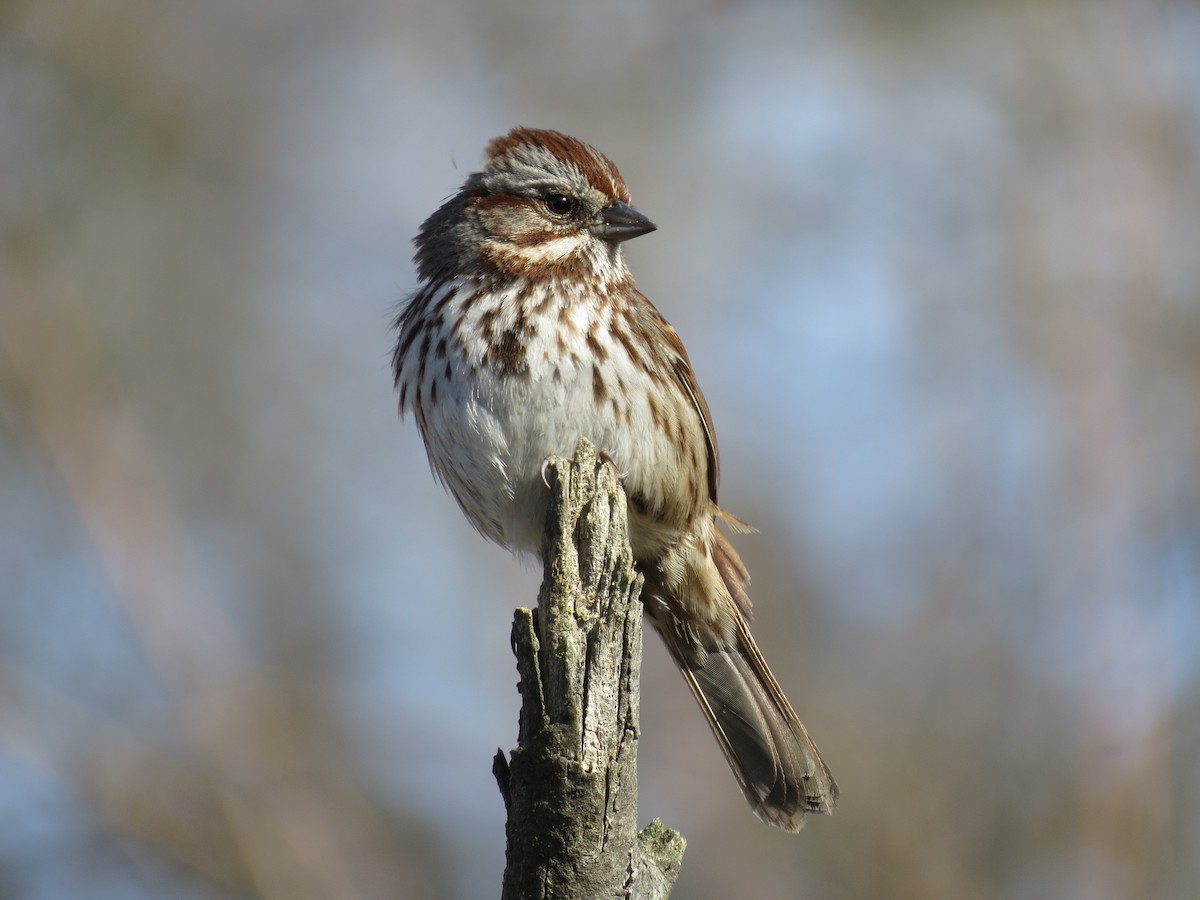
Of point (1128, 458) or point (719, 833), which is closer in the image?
point (719, 833)

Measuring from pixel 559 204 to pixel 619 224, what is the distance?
0.26 meters

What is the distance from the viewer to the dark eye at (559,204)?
5229mm

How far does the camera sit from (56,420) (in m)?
9.70

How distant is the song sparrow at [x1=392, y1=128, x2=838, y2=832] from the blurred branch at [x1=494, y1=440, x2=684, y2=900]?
1.19 metres

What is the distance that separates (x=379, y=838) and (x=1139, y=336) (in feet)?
21.6

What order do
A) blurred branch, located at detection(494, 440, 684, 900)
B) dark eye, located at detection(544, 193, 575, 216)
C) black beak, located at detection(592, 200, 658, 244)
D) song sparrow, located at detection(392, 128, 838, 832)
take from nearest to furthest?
blurred branch, located at detection(494, 440, 684, 900) < song sparrow, located at detection(392, 128, 838, 832) < black beak, located at detection(592, 200, 658, 244) < dark eye, located at detection(544, 193, 575, 216)

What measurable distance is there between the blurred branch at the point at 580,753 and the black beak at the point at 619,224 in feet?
6.32

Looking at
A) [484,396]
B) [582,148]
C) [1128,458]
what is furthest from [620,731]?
[1128,458]

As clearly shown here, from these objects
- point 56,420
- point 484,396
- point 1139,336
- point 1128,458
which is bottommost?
point 484,396

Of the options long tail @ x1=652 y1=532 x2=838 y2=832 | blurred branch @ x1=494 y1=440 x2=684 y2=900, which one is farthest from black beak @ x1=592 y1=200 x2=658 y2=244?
blurred branch @ x1=494 y1=440 x2=684 y2=900

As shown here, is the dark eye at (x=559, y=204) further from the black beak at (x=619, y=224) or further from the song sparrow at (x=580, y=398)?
the black beak at (x=619, y=224)

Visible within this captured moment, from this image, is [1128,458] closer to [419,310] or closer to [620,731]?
[419,310]

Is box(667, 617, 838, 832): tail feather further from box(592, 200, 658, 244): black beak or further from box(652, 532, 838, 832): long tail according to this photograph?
box(592, 200, 658, 244): black beak

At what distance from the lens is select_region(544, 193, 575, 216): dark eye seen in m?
5.23
